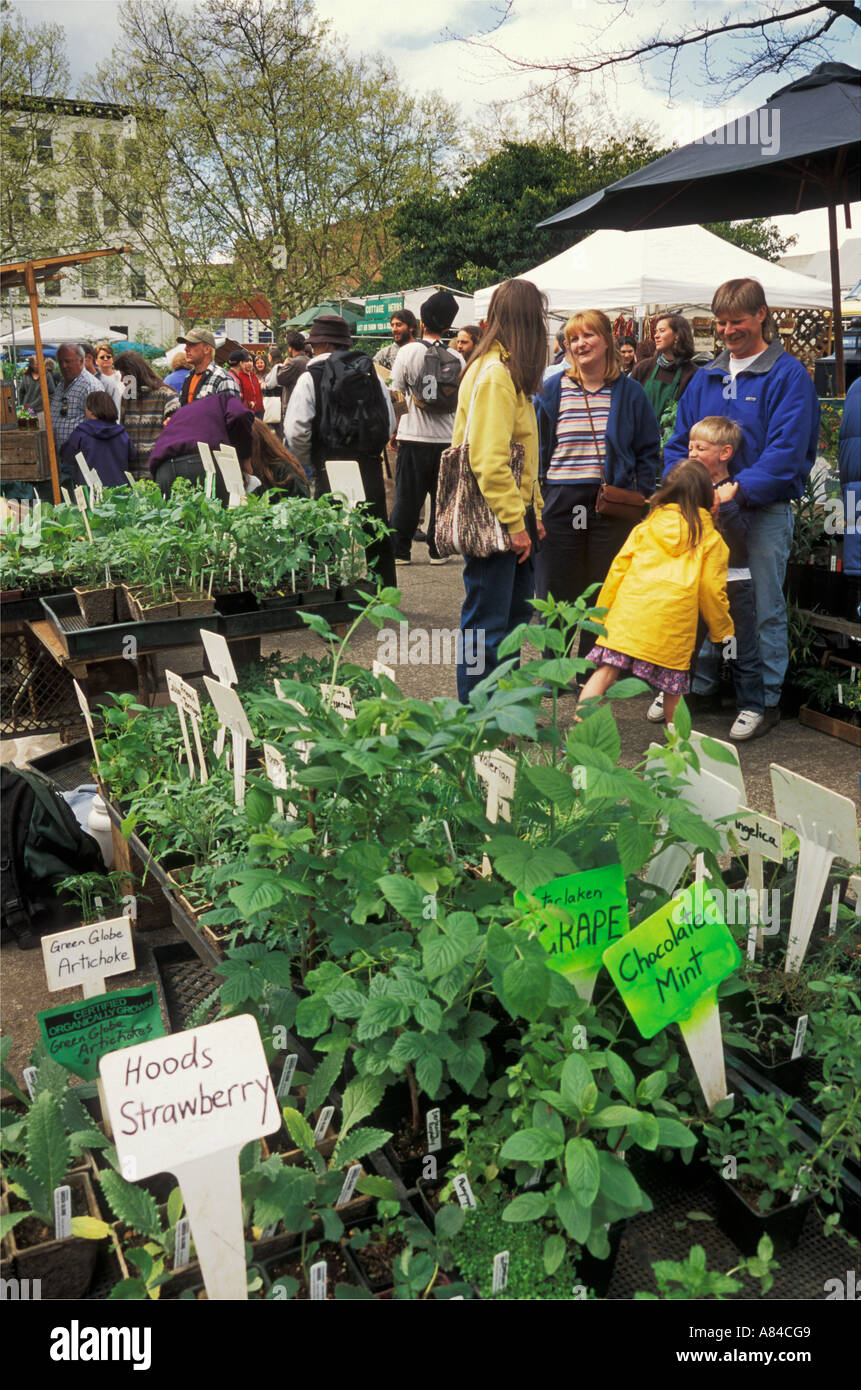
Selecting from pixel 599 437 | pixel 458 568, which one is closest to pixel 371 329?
pixel 458 568

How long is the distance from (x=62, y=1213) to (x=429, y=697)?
3829mm

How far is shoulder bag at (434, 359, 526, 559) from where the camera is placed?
3.95m

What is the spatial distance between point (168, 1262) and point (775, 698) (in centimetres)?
379

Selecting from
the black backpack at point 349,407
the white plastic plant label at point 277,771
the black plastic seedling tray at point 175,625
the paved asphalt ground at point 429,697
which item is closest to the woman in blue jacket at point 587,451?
the paved asphalt ground at point 429,697

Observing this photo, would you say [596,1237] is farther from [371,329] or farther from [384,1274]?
[371,329]

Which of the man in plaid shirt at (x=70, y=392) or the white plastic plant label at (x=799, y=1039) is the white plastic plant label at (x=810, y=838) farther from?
the man in plaid shirt at (x=70, y=392)

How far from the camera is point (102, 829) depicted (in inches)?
138

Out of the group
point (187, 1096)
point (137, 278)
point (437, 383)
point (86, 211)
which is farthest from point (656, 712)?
point (86, 211)

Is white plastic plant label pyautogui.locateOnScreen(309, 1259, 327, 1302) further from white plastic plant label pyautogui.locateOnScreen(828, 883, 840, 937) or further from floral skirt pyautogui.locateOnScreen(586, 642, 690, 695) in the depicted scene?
floral skirt pyautogui.locateOnScreen(586, 642, 690, 695)

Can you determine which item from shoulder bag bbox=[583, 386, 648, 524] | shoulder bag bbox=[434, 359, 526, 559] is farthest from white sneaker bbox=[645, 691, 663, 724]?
shoulder bag bbox=[434, 359, 526, 559]

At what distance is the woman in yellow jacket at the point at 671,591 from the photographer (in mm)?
4004

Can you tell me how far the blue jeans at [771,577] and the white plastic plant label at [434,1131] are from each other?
11.1 ft

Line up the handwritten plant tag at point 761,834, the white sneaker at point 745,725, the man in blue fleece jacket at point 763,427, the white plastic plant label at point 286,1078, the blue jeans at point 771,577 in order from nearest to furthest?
the white plastic plant label at point 286,1078 < the handwritten plant tag at point 761,834 < the man in blue fleece jacket at point 763,427 < the blue jeans at point 771,577 < the white sneaker at point 745,725
